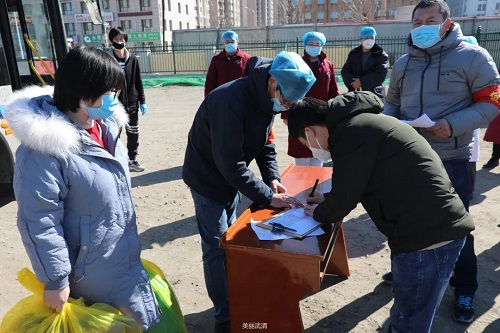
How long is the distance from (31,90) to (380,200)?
5.05 ft

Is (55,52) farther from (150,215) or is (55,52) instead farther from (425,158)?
(425,158)

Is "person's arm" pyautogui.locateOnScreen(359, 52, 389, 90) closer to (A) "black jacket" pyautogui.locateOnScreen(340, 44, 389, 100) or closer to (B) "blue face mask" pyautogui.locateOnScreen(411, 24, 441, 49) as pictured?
(A) "black jacket" pyautogui.locateOnScreen(340, 44, 389, 100)

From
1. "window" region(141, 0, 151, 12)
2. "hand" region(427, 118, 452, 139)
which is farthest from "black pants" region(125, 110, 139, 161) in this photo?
"window" region(141, 0, 151, 12)

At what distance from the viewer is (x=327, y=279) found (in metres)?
3.12

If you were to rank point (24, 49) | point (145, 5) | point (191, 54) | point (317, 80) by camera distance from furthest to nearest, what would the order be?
point (145, 5) < point (191, 54) < point (24, 49) < point (317, 80)

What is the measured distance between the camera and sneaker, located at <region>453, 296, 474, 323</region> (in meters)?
2.56

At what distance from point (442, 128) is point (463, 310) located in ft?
3.92

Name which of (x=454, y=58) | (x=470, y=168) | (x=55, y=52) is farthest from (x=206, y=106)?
(x=55, y=52)

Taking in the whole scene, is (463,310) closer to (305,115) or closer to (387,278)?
(387,278)

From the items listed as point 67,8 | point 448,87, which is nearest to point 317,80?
point 448,87

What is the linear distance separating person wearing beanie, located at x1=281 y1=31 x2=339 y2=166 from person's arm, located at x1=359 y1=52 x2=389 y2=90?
3.21ft

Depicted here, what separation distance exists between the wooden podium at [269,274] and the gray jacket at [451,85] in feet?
3.05

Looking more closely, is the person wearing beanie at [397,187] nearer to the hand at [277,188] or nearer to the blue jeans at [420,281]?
the blue jeans at [420,281]

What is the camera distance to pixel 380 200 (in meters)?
1.73
